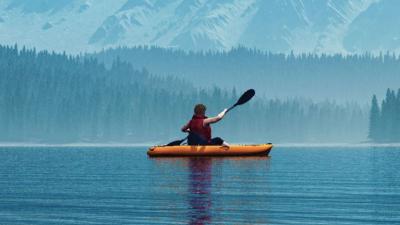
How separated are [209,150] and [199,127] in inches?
84.9

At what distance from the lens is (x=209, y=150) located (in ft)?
299

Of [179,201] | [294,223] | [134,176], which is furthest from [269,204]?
[134,176]

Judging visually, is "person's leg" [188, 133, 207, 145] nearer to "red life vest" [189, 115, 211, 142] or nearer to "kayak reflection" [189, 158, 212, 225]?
"red life vest" [189, 115, 211, 142]

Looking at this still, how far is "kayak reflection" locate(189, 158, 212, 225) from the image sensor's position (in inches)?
1797

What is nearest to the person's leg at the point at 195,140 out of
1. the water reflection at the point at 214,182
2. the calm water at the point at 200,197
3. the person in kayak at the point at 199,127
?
the person in kayak at the point at 199,127

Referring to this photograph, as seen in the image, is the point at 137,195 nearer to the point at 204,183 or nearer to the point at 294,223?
the point at 204,183

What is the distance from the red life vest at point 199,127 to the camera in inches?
Answer: 3526

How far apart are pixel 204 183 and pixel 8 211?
18.1 m

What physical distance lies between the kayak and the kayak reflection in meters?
2.23

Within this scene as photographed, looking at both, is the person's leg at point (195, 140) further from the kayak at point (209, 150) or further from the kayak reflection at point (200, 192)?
the kayak reflection at point (200, 192)

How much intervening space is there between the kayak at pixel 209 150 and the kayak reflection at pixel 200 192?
2.23m

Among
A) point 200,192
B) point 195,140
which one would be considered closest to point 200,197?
point 200,192

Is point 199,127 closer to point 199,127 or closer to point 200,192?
point 199,127

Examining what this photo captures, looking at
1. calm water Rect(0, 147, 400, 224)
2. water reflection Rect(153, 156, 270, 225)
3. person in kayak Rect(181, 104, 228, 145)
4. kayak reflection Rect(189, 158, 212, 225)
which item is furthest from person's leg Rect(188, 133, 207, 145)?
calm water Rect(0, 147, 400, 224)
